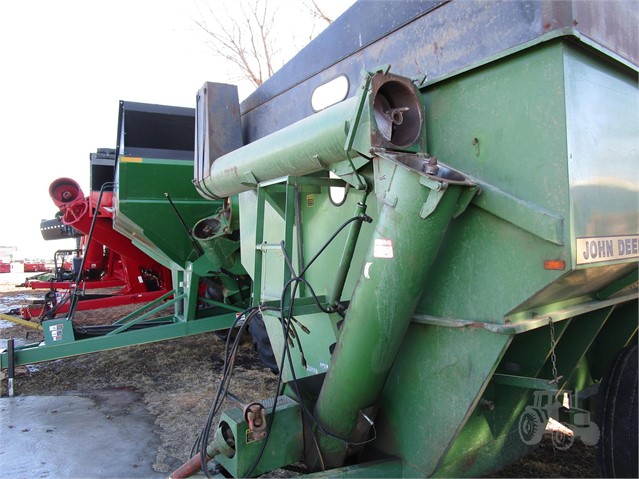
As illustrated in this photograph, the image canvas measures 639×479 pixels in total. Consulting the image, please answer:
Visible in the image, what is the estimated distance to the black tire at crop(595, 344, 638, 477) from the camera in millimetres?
2219

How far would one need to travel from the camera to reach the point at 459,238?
201 centimetres

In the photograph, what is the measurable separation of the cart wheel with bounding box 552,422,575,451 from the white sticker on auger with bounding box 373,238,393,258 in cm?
221

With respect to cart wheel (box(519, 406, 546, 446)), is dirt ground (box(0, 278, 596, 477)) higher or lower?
lower

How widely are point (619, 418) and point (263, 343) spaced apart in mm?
3333

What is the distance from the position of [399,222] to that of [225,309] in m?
4.04

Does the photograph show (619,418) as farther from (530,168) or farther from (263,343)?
(263,343)

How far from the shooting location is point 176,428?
12.6ft

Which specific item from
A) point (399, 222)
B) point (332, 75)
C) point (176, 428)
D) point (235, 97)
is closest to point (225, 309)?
point (176, 428)

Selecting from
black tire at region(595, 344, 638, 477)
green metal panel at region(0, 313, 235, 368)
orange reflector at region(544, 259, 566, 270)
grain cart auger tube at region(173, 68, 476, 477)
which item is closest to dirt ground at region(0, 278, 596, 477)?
green metal panel at region(0, 313, 235, 368)

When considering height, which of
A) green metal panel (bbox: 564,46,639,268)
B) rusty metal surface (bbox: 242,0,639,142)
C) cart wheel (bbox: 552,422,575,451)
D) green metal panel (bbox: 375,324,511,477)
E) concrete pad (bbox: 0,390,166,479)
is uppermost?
rusty metal surface (bbox: 242,0,639,142)

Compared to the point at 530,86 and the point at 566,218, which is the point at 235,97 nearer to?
the point at 530,86

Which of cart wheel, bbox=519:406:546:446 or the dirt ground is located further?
the dirt ground

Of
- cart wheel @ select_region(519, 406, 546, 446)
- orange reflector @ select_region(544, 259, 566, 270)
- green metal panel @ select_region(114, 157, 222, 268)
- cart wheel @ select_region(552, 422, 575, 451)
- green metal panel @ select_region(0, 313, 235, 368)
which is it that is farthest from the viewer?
green metal panel @ select_region(114, 157, 222, 268)

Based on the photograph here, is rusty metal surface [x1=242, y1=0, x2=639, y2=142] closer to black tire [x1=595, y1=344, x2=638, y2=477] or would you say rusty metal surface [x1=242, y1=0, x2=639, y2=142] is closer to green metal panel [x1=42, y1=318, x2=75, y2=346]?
black tire [x1=595, y1=344, x2=638, y2=477]
